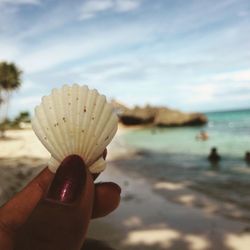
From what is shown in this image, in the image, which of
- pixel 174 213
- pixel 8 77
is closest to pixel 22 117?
pixel 8 77

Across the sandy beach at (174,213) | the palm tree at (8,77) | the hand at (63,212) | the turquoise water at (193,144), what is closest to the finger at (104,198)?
A: the hand at (63,212)

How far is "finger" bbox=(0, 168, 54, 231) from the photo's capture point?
1829 millimetres

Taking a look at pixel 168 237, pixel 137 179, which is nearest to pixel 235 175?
pixel 137 179

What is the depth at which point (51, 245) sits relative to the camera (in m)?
1.55

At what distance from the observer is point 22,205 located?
1.85 meters

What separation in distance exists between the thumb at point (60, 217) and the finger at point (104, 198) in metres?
0.16

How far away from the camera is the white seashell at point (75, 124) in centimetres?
185

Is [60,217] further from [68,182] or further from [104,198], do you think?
[104,198]

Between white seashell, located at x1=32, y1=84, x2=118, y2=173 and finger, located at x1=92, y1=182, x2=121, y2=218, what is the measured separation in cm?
10

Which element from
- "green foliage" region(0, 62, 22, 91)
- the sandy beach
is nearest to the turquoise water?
the sandy beach

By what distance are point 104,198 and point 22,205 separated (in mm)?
417

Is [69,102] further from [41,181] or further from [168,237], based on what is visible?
[168,237]

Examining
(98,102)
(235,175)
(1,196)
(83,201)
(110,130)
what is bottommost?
(235,175)

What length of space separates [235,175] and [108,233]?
796cm
